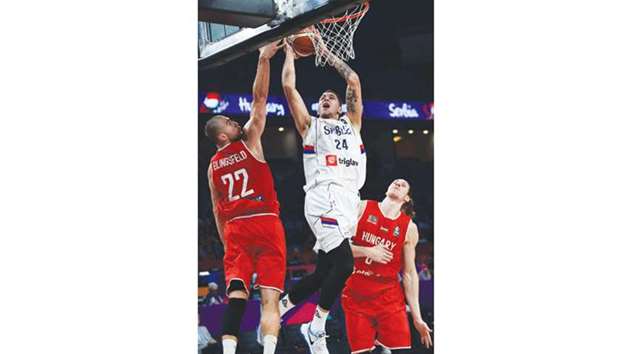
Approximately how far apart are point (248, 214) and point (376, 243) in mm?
800

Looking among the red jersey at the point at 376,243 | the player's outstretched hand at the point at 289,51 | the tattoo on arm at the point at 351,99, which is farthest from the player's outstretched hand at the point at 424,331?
the player's outstretched hand at the point at 289,51

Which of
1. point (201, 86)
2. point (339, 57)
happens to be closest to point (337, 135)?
point (339, 57)

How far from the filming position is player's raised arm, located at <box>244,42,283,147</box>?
511cm

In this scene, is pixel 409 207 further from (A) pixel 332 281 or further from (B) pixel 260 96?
(B) pixel 260 96

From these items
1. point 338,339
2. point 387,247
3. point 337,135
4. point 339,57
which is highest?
point 339,57

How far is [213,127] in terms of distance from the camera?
16.4 feet

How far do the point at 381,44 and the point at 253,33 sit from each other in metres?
0.80

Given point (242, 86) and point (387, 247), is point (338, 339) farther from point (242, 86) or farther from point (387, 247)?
point (242, 86)

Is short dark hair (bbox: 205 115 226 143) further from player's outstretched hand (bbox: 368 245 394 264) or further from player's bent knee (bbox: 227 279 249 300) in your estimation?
player's outstretched hand (bbox: 368 245 394 264)

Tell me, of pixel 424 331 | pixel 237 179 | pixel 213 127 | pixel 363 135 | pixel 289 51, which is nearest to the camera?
pixel 213 127

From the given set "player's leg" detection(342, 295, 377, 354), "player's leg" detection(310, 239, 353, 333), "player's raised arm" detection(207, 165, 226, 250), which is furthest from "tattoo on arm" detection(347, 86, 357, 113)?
"player's leg" detection(342, 295, 377, 354)

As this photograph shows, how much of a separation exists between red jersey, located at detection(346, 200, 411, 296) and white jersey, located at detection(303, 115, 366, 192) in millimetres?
205

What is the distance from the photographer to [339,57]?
5.34 metres

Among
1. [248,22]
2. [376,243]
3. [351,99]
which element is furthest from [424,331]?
[248,22]
